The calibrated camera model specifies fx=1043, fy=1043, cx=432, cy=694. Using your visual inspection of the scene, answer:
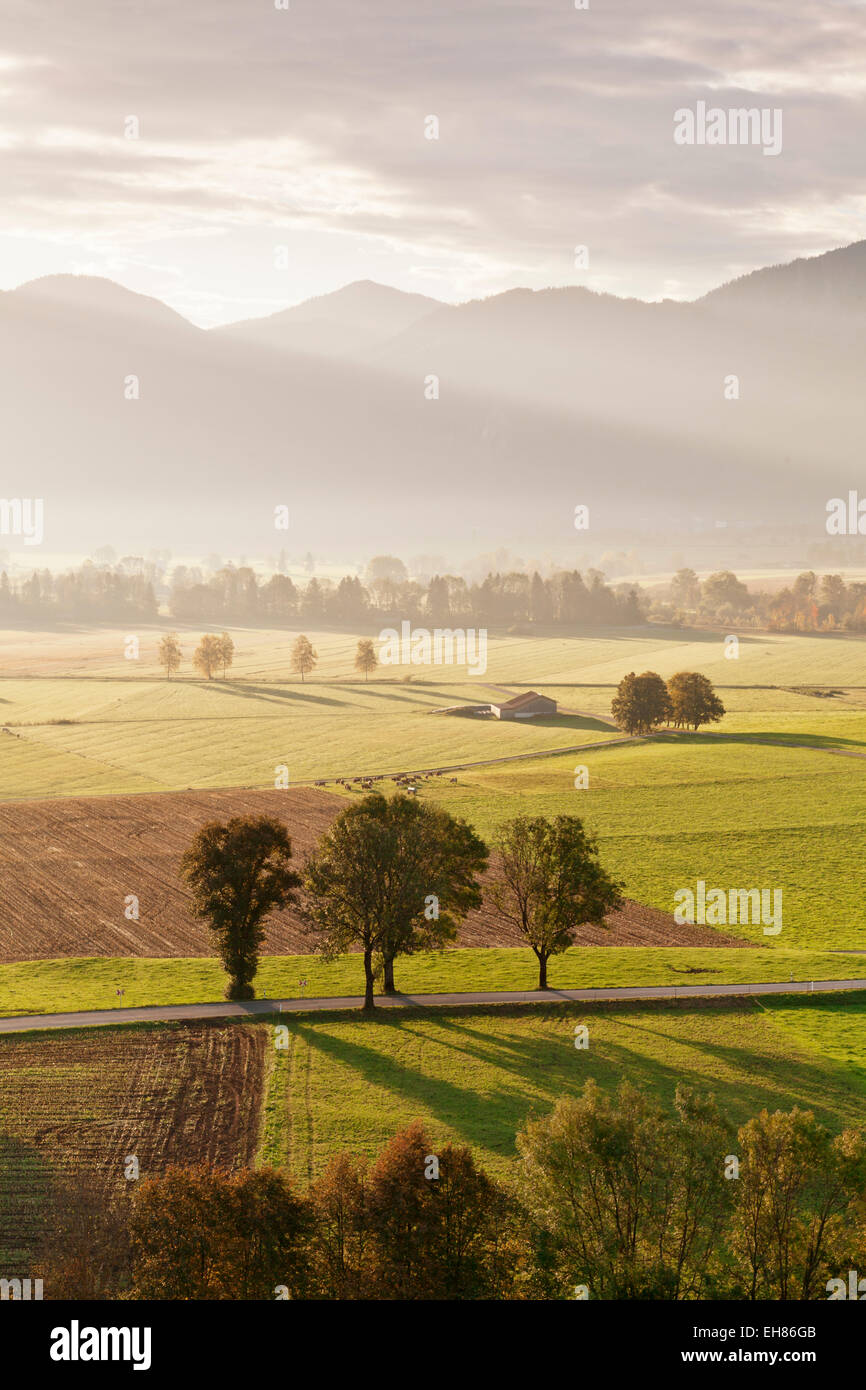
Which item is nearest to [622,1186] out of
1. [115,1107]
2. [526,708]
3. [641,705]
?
[115,1107]

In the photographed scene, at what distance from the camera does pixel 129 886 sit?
74562mm

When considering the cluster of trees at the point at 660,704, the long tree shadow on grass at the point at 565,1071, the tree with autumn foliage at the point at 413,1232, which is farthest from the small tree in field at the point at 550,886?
the cluster of trees at the point at 660,704

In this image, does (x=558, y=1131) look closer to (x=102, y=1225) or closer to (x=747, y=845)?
(x=102, y=1225)

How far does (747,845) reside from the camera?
274ft

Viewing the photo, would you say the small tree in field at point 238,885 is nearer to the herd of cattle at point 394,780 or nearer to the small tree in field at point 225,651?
the herd of cattle at point 394,780

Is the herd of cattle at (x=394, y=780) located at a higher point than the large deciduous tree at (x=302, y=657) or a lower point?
lower

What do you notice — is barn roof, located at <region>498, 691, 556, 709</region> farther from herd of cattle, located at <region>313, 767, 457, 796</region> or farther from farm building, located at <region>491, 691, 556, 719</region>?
herd of cattle, located at <region>313, 767, 457, 796</region>

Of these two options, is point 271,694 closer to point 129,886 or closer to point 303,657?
point 303,657

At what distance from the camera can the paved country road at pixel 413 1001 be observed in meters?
50.6

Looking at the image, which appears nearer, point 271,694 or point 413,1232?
point 413,1232

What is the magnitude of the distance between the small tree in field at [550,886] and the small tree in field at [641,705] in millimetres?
73182

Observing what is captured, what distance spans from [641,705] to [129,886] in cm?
7538
